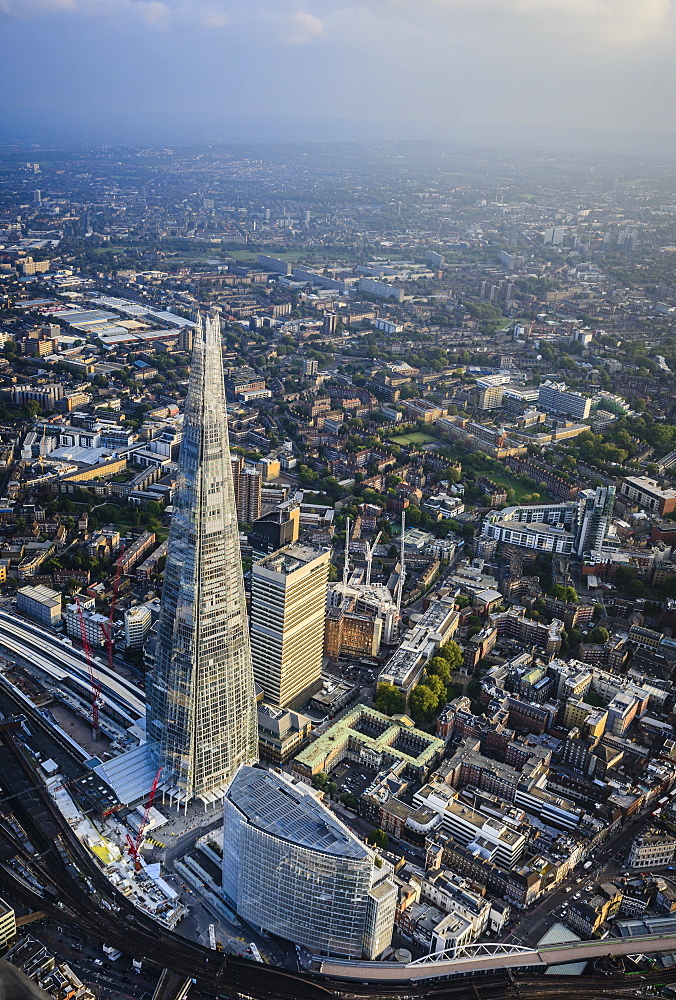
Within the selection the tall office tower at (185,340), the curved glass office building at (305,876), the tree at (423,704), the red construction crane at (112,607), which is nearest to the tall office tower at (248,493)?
the red construction crane at (112,607)

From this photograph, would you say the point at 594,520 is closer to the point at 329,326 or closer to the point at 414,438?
the point at 414,438

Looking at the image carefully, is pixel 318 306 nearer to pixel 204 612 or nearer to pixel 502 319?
pixel 502 319

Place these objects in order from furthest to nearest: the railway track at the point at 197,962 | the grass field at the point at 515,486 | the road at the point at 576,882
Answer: the grass field at the point at 515,486
the road at the point at 576,882
the railway track at the point at 197,962

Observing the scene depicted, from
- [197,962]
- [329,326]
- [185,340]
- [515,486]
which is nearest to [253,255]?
[329,326]

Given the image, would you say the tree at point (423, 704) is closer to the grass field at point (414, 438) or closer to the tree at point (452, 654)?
the tree at point (452, 654)

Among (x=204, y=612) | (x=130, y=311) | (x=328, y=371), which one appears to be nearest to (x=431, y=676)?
(x=204, y=612)

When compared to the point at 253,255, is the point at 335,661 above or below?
below

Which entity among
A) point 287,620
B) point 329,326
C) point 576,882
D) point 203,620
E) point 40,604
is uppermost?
point 203,620
